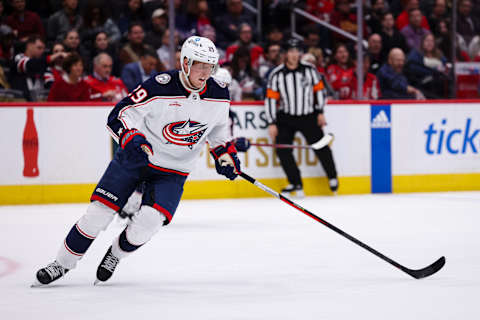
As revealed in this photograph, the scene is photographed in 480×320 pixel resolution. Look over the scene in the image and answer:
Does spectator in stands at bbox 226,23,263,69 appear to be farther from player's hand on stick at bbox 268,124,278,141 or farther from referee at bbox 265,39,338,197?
player's hand on stick at bbox 268,124,278,141

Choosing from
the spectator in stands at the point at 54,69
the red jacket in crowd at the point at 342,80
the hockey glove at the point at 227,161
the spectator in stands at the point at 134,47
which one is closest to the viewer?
the hockey glove at the point at 227,161

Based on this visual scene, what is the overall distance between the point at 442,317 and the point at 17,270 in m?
2.09

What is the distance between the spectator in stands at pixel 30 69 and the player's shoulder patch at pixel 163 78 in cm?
394

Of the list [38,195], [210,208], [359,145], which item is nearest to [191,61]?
[210,208]

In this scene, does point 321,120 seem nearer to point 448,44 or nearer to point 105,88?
point 448,44

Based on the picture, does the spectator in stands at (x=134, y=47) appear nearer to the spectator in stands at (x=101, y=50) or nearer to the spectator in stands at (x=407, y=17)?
Answer: the spectator in stands at (x=101, y=50)

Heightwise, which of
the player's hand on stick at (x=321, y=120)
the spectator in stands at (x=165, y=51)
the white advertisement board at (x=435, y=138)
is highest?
the spectator in stands at (x=165, y=51)

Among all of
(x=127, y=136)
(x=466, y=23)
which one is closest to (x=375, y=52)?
(x=466, y=23)

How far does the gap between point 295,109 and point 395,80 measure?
1.40 meters

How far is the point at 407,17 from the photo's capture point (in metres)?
9.13

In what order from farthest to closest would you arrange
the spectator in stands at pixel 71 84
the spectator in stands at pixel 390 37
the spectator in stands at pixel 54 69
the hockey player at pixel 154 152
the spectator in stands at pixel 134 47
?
the spectator in stands at pixel 390 37, the spectator in stands at pixel 134 47, the spectator in stands at pixel 54 69, the spectator in stands at pixel 71 84, the hockey player at pixel 154 152

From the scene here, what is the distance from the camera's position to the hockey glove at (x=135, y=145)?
3.11 m

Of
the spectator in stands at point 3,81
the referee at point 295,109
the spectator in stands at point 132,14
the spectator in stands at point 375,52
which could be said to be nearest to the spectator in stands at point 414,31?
the spectator in stands at point 375,52

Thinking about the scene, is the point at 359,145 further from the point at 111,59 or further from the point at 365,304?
the point at 365,304
